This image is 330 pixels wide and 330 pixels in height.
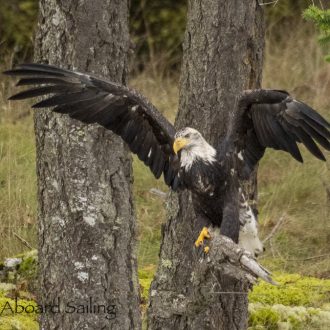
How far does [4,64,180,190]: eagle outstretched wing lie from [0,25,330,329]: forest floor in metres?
1.60

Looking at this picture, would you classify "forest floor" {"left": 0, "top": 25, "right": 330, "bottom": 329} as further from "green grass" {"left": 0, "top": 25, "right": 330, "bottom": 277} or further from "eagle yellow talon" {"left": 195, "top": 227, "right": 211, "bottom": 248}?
"eagle yellow talon" {"left": 195, "top": 227, "right": 211, "bottom": 248}

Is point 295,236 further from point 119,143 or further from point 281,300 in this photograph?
point 119,143

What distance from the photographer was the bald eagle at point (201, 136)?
17.2ft

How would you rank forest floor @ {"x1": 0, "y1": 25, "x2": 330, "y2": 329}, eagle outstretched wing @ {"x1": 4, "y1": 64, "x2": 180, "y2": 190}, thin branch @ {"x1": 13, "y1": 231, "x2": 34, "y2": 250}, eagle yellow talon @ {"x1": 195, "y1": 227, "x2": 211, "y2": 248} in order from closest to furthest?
eagle outstretched wing @ {"x1": 4, "y1": 64, "x2": 180, "y2": 190} → eagle yellow talon @ {"x1": 195, "y1": 227, "x2": 211, "y2": 248} → thin branch @ {"x1": 13, "y1": 231, "x2": 34, "y2": 250} → forest floor @ {"x1": 0, "y1": 25, "x2": 330, "y2": 329}

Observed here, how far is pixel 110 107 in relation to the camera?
221 inches

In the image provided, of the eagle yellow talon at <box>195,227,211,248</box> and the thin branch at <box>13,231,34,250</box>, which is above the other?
the eagle yellow talon at <box>195,227,211,248</box>

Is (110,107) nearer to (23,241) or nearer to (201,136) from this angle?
(201,136)

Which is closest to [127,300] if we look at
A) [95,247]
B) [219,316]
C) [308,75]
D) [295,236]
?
[95,247]

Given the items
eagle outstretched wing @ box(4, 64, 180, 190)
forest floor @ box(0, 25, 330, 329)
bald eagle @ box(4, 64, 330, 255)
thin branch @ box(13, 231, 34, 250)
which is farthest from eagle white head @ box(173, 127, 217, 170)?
thin branch @ box(13, 231, 34, 250)

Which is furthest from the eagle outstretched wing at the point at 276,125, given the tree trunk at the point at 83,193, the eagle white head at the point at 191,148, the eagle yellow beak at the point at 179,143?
the tree trunk at the point at 83,193

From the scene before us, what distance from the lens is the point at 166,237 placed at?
19.9 feet

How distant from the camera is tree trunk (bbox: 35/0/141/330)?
5227 mm

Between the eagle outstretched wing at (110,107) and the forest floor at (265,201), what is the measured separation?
63.2 inches

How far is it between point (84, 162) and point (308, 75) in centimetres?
710
